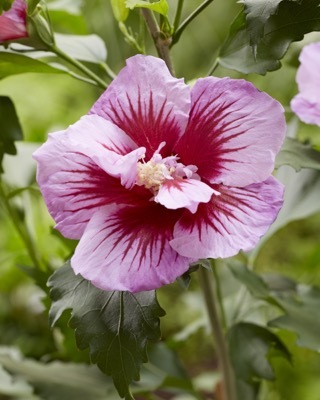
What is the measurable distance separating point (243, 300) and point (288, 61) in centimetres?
24

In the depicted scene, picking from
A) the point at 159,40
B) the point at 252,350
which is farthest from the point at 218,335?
the point at 159,40

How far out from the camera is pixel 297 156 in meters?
0.48

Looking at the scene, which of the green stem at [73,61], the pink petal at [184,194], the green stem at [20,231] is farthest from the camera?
the green stem at [20,231]

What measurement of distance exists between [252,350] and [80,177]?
0.25m

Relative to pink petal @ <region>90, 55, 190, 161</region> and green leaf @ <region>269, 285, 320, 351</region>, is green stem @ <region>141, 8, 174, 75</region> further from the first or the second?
green leaf @ <region>269, 285, 320, 351</region>

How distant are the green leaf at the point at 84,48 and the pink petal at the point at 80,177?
0.17 metres

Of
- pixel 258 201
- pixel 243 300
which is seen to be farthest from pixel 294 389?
pixel 258 201

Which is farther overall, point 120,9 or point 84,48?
point 84,48

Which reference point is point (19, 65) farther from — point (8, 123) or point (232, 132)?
point (232, 132)

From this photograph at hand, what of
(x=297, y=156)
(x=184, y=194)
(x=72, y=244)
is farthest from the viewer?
(x=72, y=244)

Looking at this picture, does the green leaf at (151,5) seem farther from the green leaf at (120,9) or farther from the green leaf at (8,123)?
the green leaf at (8,123)

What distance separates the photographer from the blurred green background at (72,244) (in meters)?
0.74

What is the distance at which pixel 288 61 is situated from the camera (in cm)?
67

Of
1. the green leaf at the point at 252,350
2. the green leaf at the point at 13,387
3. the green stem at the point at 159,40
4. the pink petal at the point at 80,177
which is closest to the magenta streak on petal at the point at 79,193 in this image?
the pink petal at the point at 80,177
